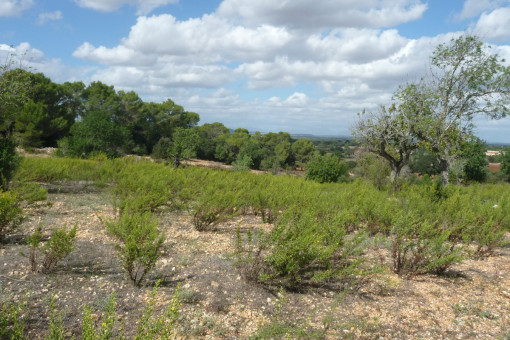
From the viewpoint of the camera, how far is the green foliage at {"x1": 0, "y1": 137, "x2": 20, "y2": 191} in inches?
280

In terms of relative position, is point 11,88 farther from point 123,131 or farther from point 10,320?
point 123,131

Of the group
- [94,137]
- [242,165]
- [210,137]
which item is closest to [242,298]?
[94,137]

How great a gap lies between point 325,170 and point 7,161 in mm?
12301

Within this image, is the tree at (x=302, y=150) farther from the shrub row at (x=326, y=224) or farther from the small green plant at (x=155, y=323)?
the small green plant at (x=155, y=323)

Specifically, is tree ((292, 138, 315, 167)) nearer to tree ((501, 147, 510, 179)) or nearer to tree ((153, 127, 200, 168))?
tree ((501, 147, 510, 179))

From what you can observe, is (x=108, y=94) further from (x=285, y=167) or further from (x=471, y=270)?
(x=471, y=270)

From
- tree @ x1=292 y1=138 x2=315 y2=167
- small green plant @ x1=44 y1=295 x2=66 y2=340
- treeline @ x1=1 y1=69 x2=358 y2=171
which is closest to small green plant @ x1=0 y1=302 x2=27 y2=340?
small green plant @ x1=44 y1=295 x2=66 y2=340

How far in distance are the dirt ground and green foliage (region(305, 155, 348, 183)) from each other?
11.1m

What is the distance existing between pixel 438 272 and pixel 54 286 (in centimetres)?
473

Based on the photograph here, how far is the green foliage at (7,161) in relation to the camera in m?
7.11

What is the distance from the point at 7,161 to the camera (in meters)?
7.25

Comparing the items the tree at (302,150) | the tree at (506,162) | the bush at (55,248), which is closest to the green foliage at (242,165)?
the tree at (302,150)

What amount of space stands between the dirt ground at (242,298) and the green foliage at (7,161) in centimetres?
317

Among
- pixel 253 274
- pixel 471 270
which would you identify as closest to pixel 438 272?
pixel 471 270
